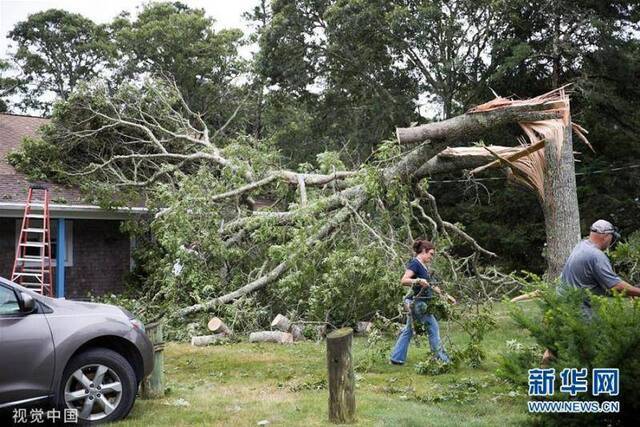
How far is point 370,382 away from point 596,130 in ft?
49.0

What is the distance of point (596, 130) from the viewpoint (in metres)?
19.3

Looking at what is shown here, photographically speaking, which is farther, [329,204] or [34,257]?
[34,257]

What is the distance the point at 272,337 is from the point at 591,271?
5.51 meters

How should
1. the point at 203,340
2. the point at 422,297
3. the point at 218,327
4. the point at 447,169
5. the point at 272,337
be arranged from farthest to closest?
the point at 447,169
the point at 218,327
the point at 272,337
the point at 203,340
the point at 422,297

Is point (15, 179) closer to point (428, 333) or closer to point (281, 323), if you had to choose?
point (281, 323)

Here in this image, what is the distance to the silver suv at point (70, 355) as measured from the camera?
479 centimetres

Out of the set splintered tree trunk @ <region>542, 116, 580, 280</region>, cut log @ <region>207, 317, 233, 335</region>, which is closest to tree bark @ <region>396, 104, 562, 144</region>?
splintered tree trunk @ <region>542, 116, 580, 280</region>

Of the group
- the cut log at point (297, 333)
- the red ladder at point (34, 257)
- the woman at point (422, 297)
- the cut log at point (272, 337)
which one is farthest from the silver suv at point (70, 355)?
the red ladder at point (34, 257)

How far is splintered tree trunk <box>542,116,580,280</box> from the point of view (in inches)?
400

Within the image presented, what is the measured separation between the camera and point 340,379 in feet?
17.3

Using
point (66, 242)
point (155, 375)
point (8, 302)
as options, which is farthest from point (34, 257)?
point (8, 302)

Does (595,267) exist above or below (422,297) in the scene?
above

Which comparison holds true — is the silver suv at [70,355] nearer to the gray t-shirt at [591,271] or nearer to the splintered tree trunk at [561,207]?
the gray t-shirt at [591,271]

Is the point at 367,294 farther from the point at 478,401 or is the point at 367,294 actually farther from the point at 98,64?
the point at 98,64
